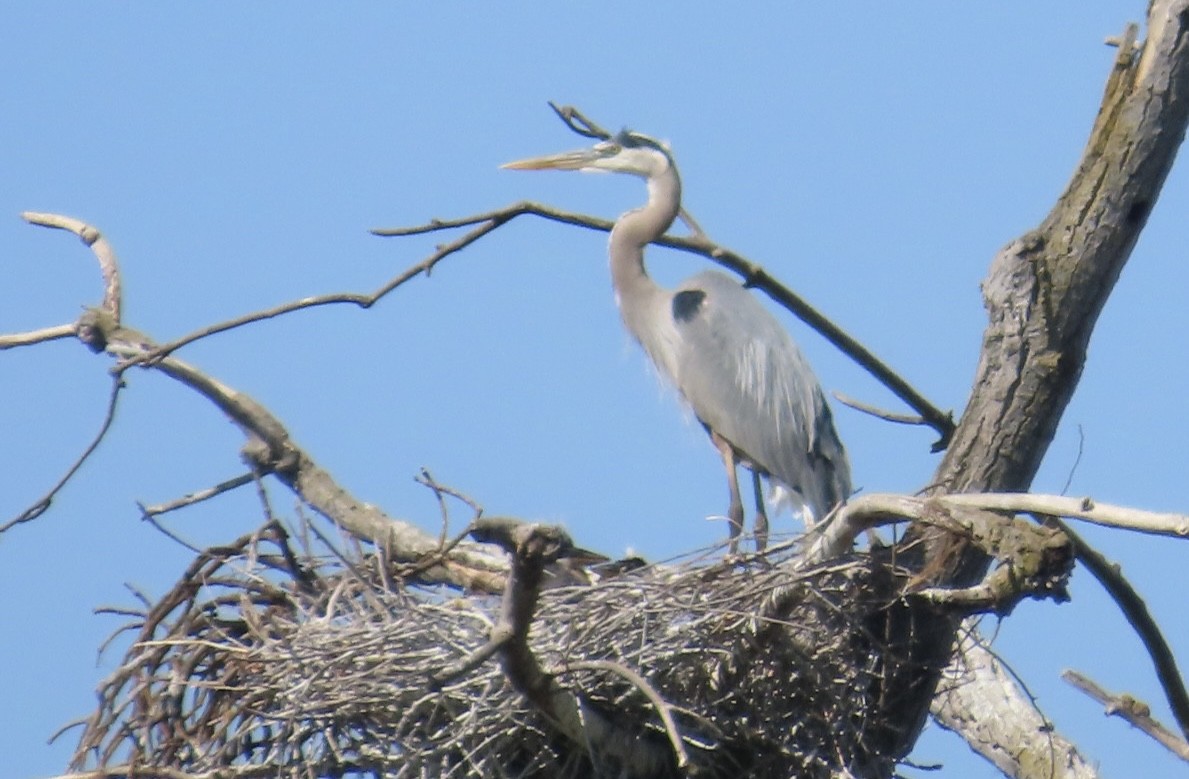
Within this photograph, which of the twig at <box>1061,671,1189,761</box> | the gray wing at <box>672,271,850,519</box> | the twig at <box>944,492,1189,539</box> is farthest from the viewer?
the gray wing at <box>672,271,850,519</box>

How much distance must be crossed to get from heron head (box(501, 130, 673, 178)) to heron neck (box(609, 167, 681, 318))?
2.3 inches

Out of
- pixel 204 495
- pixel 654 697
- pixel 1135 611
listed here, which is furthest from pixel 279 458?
pixel 1135 611

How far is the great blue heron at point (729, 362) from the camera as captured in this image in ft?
19.6

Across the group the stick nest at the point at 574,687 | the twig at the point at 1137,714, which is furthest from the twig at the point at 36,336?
the twig at the point at 1137,714

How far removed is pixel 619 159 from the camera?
21.8ft

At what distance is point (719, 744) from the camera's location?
3537mm

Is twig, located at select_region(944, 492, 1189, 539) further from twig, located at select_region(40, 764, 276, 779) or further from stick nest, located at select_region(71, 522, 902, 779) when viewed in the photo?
twig, located at select_region(40, 764, 276, 779)

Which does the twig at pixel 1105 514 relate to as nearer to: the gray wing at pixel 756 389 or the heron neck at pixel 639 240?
the gray wing at pixel 756 389

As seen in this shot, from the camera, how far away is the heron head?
6.43 metres

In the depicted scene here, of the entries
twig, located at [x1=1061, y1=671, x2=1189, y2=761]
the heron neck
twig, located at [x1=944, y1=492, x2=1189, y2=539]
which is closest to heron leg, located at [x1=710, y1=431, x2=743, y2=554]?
the heron neck

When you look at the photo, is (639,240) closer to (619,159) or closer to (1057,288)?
(619,159)

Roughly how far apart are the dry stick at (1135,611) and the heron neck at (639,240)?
10.5ft

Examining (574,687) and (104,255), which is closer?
(574,687)

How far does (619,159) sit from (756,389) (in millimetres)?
1158
